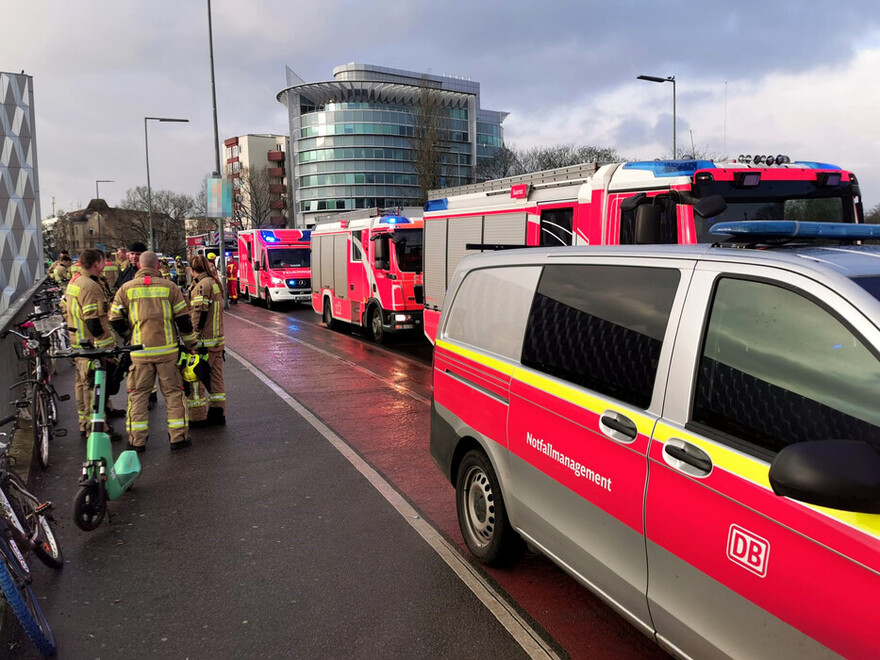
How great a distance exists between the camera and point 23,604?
9.91 ft

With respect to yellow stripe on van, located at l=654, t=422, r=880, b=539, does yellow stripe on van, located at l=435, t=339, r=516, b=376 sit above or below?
above

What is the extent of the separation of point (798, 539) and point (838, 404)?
1.39 feet

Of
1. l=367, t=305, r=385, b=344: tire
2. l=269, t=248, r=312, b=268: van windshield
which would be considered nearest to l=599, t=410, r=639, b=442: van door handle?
l=367, t=305, r=385, b=344: tire

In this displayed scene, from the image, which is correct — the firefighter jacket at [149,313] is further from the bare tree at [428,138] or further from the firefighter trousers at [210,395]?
the bare tree at [428,138]

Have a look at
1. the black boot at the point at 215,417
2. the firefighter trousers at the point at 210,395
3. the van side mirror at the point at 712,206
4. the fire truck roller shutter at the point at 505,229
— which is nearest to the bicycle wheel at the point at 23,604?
the firefighter trousers at the point at 210,395

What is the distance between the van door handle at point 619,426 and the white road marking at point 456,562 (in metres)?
1.21

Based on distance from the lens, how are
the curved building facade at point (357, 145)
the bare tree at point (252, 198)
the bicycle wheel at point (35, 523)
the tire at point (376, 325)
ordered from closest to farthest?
1. the bicycle wheel at point (35, 523)
2. the tire at point (376, 325)
3. the bare tree at point (252, 198)
4. the curved building facade at point (357, 145)

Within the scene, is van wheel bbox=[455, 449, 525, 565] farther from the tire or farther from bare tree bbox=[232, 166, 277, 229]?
bare tree bbox=[232, 166, 277, 229]

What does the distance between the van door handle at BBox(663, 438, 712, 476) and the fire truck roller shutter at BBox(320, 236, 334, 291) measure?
15.7 meters

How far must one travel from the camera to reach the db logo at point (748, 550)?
6.64ft

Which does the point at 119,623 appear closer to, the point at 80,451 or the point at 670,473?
the point at 670,473

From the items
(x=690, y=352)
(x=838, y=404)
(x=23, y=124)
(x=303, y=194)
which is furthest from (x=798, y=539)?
(x=303, y=194)

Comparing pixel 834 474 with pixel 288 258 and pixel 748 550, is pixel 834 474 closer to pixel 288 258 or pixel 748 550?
pixel 748 550

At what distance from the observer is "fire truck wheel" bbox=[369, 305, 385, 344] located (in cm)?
1452
